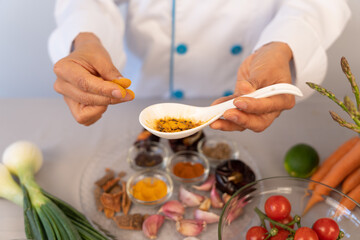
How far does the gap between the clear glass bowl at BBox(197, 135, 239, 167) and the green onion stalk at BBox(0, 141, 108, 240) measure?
38cm

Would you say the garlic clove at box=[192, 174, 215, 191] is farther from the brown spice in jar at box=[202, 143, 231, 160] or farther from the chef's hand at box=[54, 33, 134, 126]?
the chef's hand at box=[54, 33, 134, 126]

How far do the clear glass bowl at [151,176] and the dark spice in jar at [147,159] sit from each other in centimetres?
4

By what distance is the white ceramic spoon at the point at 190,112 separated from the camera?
0.65 meters

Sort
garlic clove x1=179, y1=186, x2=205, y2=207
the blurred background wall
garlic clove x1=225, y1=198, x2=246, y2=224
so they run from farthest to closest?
the blurred background wall → garlic clove x1=179, y1=186, x2=205, y2=207 → garlic clove x1=225, y1=198, x2=246, y2=224

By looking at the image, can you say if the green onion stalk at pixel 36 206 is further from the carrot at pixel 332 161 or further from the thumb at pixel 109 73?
the carrot at pixel 332 161

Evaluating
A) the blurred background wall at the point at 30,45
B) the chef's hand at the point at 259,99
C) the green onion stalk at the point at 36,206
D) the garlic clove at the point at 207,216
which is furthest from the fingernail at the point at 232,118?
the blurred background wall at the point at 30,45

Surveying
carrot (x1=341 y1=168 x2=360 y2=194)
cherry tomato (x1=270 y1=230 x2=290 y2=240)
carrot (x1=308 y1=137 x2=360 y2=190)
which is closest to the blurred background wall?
carrot (x1=308 y1=137 x2=360 y2=190)

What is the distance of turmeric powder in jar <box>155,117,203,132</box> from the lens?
2.25 ft

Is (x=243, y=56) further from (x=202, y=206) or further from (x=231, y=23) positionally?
(x=202, y=206)

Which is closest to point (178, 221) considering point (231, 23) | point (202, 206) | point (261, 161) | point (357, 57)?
point (202, 206)

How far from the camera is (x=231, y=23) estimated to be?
3.56 feet

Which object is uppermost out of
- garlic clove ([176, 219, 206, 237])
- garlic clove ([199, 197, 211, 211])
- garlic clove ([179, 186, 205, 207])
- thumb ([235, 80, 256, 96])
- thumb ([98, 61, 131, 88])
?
thumb ([98, 61, 131, 88])

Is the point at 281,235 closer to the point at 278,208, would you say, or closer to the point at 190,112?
the point at 278,208

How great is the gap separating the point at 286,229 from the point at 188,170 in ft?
1.00
